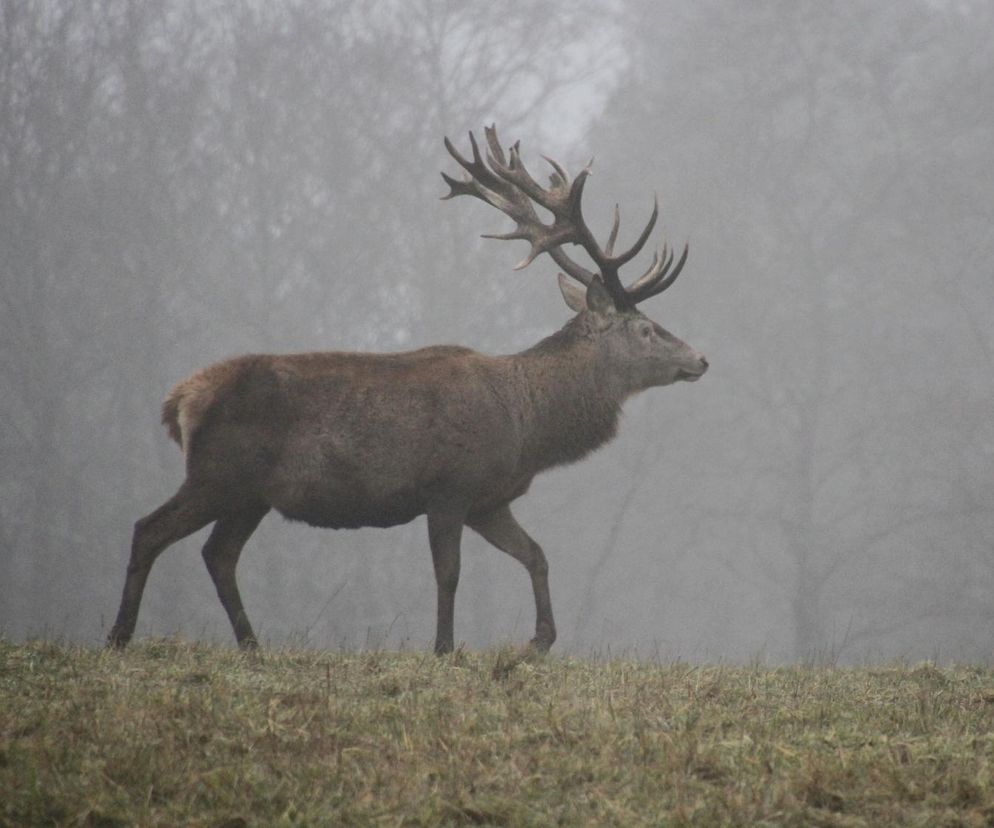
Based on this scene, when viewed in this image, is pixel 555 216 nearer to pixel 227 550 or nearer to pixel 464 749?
pixel 227 550

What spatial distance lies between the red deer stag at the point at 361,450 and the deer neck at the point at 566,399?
15 mm

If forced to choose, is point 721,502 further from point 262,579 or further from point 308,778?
point 308,778

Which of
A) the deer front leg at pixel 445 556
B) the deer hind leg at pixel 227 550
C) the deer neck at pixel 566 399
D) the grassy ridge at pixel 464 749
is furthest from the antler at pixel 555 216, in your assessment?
the grassy ridge at pixel 464 749

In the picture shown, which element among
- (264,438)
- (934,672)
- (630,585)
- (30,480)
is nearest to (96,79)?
(30,480)

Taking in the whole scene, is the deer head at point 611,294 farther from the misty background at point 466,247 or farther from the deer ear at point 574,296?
the misty background at point 466,247

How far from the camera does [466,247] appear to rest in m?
27.2

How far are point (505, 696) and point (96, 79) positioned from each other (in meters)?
23.5

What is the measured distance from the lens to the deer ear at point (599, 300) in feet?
32.5

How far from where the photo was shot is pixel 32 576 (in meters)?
26.6

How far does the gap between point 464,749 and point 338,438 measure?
364 cm

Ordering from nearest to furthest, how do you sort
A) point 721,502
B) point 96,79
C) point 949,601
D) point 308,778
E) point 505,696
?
point 308,778 < point 505,696 < point 949,601 < point 96,79 < point 721,502

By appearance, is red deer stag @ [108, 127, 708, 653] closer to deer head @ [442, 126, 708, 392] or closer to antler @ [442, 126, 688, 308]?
deer head @ [442, 126, 708, 392]

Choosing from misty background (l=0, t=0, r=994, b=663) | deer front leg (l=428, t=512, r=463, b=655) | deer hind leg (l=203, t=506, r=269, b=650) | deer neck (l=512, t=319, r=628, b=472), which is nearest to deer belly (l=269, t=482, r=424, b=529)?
deer front leg (l=428, t=512, r=463, b=655)

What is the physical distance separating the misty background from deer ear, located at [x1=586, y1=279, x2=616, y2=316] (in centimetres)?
1656
